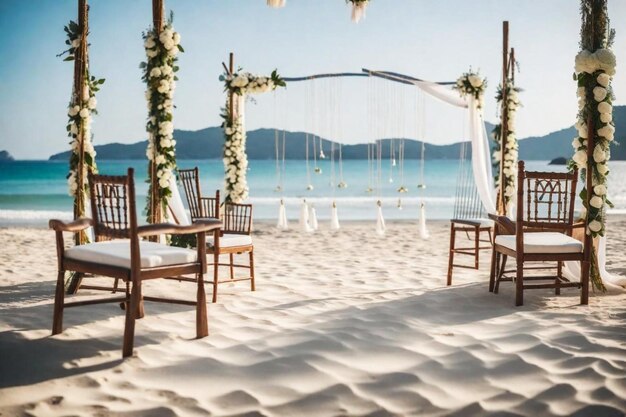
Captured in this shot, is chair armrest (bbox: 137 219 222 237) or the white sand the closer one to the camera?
the white sand

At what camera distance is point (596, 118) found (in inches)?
196

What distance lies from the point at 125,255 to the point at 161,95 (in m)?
2.54

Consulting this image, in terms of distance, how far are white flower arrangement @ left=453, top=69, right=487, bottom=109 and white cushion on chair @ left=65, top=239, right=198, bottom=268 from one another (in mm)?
4943

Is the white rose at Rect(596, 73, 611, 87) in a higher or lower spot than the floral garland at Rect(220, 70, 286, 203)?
higher

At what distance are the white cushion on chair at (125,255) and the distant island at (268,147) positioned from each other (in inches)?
1297

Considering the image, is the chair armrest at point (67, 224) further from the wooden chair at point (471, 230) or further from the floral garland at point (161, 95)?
the wooden chair at point (471, 230)

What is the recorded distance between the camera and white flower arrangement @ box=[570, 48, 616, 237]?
489cm

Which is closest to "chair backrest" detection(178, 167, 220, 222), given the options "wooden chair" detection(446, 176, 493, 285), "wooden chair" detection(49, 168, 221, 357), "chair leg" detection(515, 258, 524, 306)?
"wooden chair" detection(49, 168, 221, 357)

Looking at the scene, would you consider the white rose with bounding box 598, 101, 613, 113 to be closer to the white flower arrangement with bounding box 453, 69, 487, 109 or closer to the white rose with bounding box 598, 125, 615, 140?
the white rose with bounding box 598, 125, 615, 140

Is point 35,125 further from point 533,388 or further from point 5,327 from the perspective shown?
point 533,388

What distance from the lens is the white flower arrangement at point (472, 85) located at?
7.44 meters

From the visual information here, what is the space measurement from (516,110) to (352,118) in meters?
2.24

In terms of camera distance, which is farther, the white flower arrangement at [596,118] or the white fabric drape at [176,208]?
the white fabric drape at [176,208]

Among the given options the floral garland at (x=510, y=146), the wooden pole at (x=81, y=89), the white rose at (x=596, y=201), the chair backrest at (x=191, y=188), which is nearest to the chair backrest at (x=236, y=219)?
the chair backrest at (x=191, y=188)
